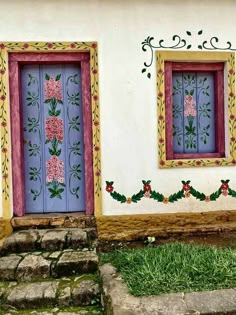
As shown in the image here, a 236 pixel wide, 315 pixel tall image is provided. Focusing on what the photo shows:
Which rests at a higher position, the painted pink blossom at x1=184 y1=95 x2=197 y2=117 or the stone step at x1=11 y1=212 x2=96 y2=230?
the painted pink blossom at x1=184 y1=95 x2=197 y2=117

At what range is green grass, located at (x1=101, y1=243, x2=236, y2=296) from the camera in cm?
298

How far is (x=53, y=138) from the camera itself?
467 centimetres

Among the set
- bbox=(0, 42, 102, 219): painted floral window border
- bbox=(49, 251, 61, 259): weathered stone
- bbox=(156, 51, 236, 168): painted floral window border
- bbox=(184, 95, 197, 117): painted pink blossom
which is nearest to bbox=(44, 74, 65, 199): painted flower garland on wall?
bbox=(0, 42, 102, 219): painted floral window border

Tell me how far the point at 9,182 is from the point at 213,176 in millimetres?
2453

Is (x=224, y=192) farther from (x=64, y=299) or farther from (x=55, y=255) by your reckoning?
(x=64, y=299)

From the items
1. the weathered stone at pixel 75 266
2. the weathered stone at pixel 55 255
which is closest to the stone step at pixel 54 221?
the weathered stone at pixel 55 255

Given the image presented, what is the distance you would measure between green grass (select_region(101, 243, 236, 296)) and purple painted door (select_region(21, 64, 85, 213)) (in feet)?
3.68

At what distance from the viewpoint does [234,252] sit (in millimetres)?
3721

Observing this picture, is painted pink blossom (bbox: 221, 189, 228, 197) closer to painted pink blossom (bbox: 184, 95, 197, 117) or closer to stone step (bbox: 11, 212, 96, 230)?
painted pink blossom (bbox: 184, 95, 197, 117)

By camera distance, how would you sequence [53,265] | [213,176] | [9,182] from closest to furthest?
1. [53,265]
2. [9,182]
3. [213,176]

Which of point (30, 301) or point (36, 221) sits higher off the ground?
point (36, 221)

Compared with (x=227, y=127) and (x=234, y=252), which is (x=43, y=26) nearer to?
(x=227, y=127)

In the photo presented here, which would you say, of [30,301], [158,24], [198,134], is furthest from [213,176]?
[30,301]

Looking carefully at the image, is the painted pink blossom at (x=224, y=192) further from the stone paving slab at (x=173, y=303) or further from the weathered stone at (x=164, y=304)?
the weathered stone at (x=164, y=304)
